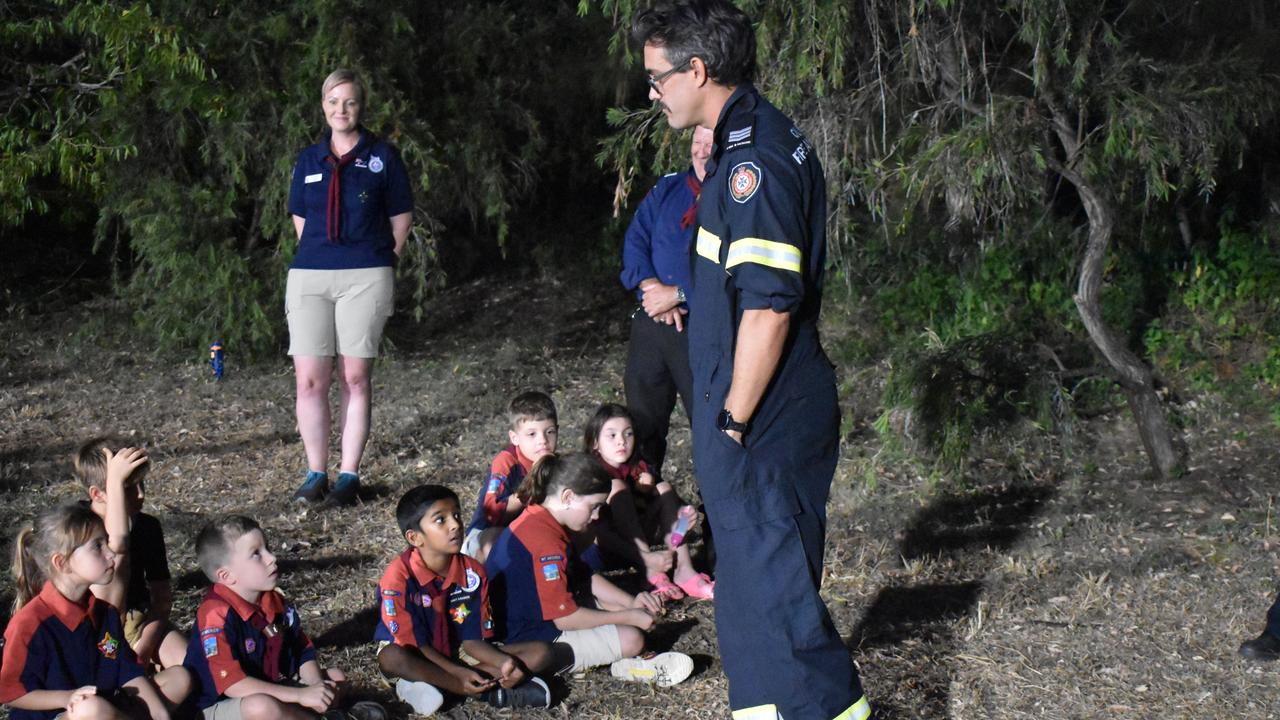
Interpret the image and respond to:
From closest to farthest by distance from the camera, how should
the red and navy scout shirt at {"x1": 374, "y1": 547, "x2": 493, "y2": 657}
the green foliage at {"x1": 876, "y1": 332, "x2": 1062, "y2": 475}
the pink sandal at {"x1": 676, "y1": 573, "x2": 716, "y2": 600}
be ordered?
the red and navy scout shirt at {"x1": 374, "y1": 547, "x2": 493, "y2": 657}, the pink sandal at {"x1": 676, "y1": 573, "x2": 716, "y2": 600}, the green foliage at {"x1": 876, "y1": 332, "x2": 1062, "y2": 475}

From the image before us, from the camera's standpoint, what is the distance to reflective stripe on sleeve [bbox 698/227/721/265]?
3084 millimetres

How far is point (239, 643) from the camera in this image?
12.4ft

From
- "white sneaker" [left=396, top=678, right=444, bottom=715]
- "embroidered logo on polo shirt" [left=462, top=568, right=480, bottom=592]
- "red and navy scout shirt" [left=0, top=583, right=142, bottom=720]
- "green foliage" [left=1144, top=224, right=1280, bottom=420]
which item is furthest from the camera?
"green foliage" [left=1144, top=224, right=1280, bottom=420]

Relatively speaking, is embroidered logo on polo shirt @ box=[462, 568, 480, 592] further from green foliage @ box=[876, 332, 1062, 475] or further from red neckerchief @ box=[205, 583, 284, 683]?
green foliage @ box=[876, 332, 1062, 475]

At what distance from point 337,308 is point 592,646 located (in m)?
2.30

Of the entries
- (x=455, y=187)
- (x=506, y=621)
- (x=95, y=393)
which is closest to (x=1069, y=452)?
(x=506, y=621)

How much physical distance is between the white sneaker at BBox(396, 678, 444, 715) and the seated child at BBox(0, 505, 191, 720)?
0.69 meters

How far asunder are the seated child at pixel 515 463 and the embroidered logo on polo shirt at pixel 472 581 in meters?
0.70

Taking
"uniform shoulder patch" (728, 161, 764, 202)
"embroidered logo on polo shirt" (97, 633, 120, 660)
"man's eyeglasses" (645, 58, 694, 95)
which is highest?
"man's eyeglasses" (645, 58, 694, 95)

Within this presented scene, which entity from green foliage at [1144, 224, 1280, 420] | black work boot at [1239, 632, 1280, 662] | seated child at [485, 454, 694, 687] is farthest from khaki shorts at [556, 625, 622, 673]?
green foliage at [1144, 224, 1280, 420]

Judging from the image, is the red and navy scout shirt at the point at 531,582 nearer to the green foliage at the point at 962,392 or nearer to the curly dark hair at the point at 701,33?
the curly dark hair at the point at 701,33

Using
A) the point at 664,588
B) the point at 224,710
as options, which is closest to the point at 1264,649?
the point at 664,588

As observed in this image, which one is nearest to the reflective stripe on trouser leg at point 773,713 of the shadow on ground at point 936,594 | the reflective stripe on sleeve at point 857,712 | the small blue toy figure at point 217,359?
the reflective stripe on sleeve at point 857,712

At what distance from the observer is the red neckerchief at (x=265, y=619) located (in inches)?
150
